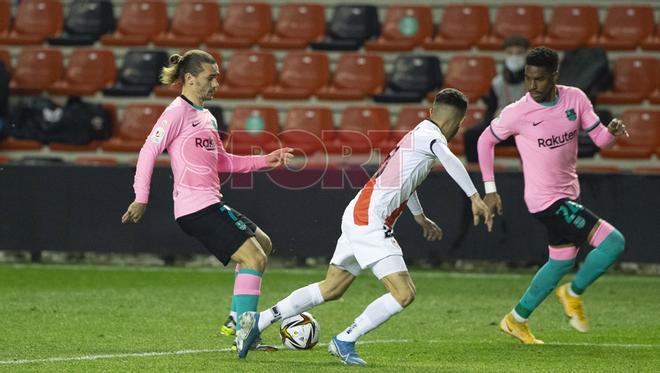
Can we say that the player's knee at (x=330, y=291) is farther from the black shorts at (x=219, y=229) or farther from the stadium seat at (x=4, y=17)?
the stadium seat at (x=4, y=17)

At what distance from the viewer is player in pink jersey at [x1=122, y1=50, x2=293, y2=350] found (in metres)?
8.36

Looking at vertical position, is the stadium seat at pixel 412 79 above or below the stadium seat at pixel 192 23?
below

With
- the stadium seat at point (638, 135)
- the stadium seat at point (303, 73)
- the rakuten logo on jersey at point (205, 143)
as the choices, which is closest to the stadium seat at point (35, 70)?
the stadium seat at point (303, 73)

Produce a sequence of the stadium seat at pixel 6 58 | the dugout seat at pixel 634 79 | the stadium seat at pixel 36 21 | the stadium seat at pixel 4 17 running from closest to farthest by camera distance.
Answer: the dugout seat at pixel 634 79, the stadium seat at pixel 6 58, the stadium seat at pixel 36 21, the stadium seat at pixel 4 17

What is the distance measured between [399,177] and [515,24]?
10037 mm

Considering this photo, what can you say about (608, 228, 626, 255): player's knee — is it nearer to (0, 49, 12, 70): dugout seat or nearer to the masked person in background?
the masked person in background

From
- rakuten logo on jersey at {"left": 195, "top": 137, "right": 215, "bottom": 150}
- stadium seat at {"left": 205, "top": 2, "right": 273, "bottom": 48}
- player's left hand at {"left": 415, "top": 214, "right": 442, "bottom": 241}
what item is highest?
rakuten logo on jersey at {"left": 195, "top": 137, "right": 215, "bottom": 150}

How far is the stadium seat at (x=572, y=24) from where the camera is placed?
56.3ft

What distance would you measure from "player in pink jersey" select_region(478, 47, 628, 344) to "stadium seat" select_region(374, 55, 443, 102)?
7.69 metres

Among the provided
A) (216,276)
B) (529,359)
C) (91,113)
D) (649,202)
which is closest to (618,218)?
(649,202)

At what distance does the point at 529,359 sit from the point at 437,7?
10.5m

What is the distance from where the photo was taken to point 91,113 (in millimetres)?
16797

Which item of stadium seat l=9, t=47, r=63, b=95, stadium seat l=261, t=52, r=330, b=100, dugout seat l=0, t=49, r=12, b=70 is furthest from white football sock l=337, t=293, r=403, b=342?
dugout seat l=0, t=49, r=12, b=70

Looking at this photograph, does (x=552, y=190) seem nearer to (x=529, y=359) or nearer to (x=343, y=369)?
(x=529, y=359)
